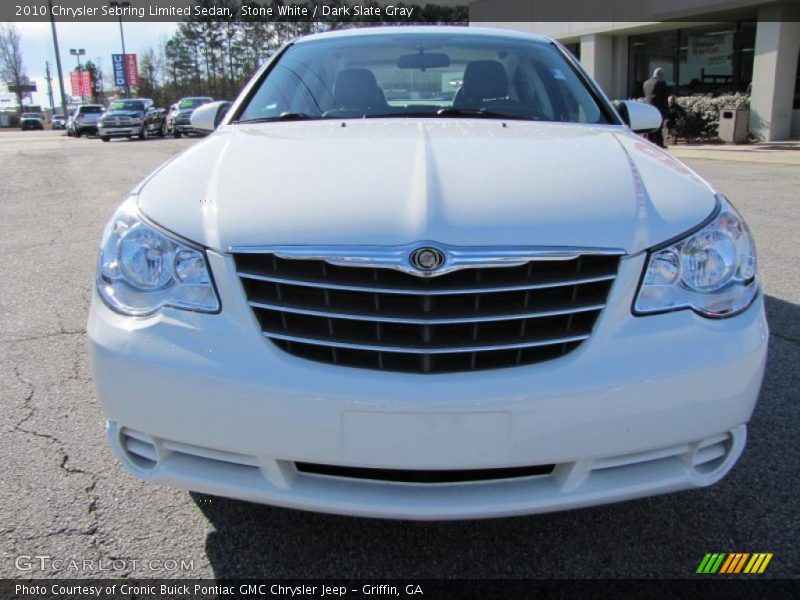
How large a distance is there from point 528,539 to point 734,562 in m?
0.60

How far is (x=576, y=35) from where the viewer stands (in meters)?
24.6

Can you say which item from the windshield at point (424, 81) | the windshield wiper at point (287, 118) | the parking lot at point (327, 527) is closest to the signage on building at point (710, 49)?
the windshield at point (424, 81)

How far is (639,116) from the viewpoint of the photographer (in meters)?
3.35

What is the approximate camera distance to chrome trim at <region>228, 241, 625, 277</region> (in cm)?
170

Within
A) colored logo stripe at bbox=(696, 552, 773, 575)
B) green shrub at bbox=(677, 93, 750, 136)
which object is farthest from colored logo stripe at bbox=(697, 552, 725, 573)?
green shrub at bbox=(677, 93, 750, 136)

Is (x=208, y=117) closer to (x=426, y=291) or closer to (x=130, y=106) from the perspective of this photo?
(x=426, y=291)

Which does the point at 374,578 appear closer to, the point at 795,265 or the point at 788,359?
the point at 788,359

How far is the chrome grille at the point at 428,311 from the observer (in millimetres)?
1718

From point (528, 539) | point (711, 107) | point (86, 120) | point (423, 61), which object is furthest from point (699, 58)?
point (86, 120)

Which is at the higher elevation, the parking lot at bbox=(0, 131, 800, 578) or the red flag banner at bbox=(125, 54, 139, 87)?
the red flag banner at bbox=(125, 54, 139, 87)

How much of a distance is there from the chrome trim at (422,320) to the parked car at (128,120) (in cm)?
3022

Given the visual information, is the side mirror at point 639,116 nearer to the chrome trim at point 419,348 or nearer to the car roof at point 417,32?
the car roof at point 417,32

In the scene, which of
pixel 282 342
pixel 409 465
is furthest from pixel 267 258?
pixel 409 465

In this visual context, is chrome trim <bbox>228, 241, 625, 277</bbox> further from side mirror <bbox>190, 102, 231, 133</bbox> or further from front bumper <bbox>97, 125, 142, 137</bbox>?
front bumper <bbox>97, 125, 142, 137</bbox>
